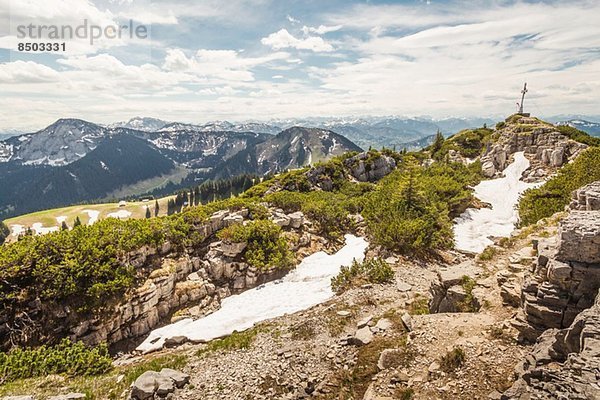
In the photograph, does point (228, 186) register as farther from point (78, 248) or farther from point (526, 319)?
point (526, 319)

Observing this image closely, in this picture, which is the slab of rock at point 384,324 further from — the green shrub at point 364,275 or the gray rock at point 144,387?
the gray rock at point 144,387

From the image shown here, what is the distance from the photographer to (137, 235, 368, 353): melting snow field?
81.6 ft

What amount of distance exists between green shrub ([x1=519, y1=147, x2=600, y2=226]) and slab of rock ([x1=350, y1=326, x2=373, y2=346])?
26.0m

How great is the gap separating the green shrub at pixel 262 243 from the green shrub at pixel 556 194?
86.5 ft

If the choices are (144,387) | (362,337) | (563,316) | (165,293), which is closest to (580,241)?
(563,316)

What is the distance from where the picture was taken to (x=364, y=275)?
2647cm

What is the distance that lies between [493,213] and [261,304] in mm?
36469

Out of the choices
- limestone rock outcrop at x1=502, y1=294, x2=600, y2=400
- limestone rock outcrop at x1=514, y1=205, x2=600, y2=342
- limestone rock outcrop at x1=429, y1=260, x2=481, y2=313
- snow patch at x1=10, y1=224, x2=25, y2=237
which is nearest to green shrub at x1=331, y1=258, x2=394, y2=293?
limestone rock outcrop at x1=429, y1=260, x2=481, y2=313

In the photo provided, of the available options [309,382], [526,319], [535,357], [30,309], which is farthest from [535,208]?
[30,309]

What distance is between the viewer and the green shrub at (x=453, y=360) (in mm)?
12469

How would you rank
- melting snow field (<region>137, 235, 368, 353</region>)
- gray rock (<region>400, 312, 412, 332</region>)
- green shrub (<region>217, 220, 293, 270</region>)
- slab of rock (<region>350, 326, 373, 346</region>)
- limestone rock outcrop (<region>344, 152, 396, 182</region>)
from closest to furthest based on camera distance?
gray rock (<region>400, 312, 412, 332</region>)
slab of rock (<region>350, 326, 373, 346</region>)
melting snow field (<region>137, 235, 368, 353</region>)
green shrub (<region>217, 220, 293, 270</region>)
limestone rock outcrop (<region>344, 152, 396, 182</region>)

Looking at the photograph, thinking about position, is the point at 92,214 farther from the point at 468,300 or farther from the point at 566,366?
the point at 566,366

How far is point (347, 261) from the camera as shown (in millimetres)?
34062

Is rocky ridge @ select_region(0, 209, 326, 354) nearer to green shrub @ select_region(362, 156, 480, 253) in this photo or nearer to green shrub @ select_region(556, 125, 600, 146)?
green shrub @ select_region(362, 156, 480, 253)
